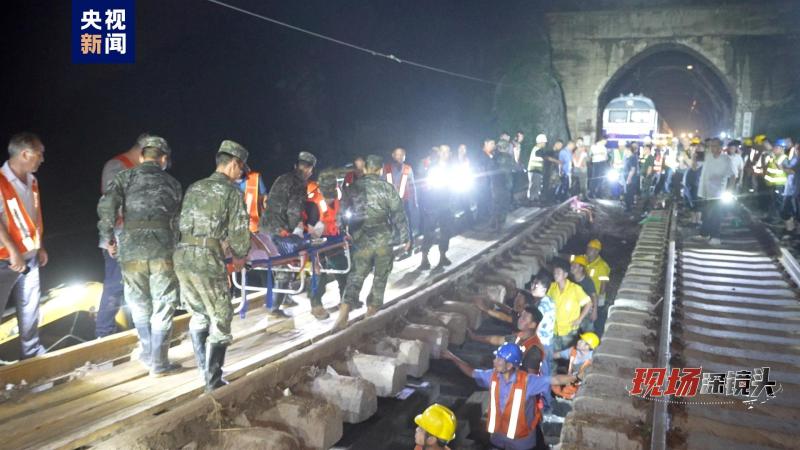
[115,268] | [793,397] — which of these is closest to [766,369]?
[793,397]

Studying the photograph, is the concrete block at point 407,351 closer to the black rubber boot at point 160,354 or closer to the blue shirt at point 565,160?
the black rubber boot at point 160,354

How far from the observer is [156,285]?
4.41m

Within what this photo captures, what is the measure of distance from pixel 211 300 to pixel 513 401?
226cm

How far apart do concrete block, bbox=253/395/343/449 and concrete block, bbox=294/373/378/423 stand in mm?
262

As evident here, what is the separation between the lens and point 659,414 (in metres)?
3.98

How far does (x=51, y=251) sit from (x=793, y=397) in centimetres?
1937

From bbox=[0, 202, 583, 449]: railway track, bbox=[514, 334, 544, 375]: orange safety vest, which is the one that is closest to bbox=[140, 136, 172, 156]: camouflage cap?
bbox=[0, 202, 583, 449]: railway track

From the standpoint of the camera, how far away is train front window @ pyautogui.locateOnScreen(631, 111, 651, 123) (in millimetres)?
26184

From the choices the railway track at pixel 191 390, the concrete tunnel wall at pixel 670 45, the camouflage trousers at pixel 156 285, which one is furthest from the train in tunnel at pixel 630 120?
the camouflage trousers at pixel 156 285

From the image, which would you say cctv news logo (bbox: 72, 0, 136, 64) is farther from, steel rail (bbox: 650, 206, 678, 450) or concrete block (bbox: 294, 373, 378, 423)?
steel rail (bbox: 650, 206, 678, 450)

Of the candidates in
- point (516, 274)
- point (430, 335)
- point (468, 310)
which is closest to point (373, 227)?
point (430, 335)

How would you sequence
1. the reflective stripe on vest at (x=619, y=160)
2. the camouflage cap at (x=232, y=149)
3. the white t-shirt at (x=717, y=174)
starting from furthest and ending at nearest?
1. the reflective stripe on vest at (x=619, y=160)
2. the white t-shirt at (x=717, y=174)
3. the camouflage cap at (x=232, y=149)

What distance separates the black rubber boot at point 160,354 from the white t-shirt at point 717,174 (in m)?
9.34

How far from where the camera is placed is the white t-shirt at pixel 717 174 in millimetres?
10227
